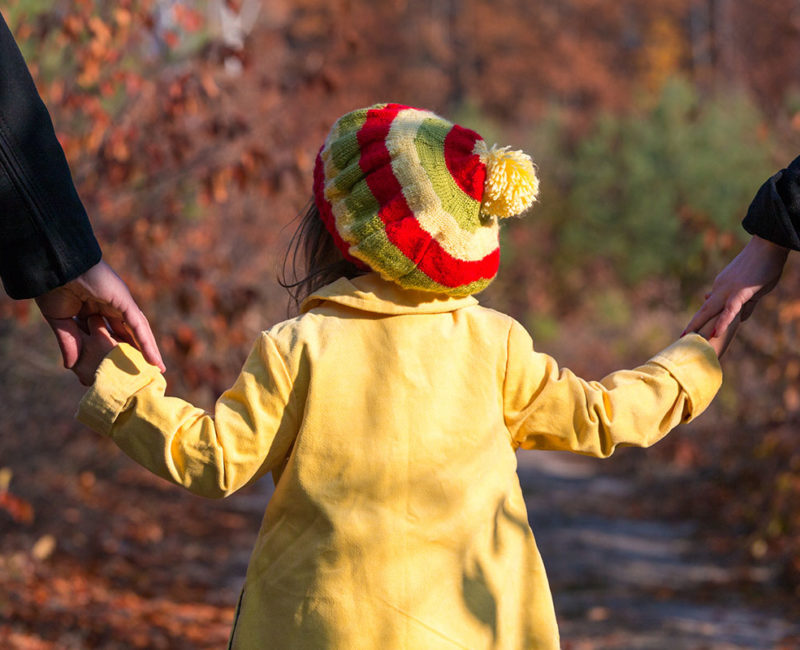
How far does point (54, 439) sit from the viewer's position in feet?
20.6

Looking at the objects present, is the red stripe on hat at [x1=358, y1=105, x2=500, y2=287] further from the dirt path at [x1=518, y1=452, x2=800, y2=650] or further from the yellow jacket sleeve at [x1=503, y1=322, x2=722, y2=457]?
the dirt path at [x1=518, y1=452, x2=800, y2=650]

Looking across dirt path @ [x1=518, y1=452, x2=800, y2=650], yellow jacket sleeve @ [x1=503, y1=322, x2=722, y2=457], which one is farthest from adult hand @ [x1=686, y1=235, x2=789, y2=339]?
dirt path @ [x1=518, y1=452, x2=800, y2=650]

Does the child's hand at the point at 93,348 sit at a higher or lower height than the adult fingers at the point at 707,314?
lower

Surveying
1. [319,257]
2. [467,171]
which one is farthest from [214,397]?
[467,171]

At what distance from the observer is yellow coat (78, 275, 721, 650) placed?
1920mm

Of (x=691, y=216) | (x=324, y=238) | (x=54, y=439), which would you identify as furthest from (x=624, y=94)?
(x=324, y=238)

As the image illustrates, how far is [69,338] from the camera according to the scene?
2.12 m

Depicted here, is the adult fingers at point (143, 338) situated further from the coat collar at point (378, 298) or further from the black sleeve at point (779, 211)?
the black sleeve at point (779, 211)

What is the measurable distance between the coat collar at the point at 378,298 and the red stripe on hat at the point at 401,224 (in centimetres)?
6

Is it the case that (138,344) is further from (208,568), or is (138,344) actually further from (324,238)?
(208,568)

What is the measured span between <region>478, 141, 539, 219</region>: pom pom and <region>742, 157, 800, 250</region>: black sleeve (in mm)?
609

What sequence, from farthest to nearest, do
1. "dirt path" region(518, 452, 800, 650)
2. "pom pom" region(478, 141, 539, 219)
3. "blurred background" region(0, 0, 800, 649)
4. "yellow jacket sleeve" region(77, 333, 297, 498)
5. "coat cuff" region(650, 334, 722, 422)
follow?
1. "dirt path" region(518, 452, 800, 650)
2. "blurred background" region(0, 0, 800, 649)
3. "coat cuff" region(650, 334, 722, 422)
4. "pom pom" region(478, 141, 539, 219)
5. "yellow jacket sleeve" region(77, 333, 297, 498)

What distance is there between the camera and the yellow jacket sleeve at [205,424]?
6.27 ft

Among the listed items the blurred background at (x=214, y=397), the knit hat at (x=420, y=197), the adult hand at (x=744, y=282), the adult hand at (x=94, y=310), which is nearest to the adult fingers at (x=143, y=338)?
the adult hand at (x=94, y=310)
